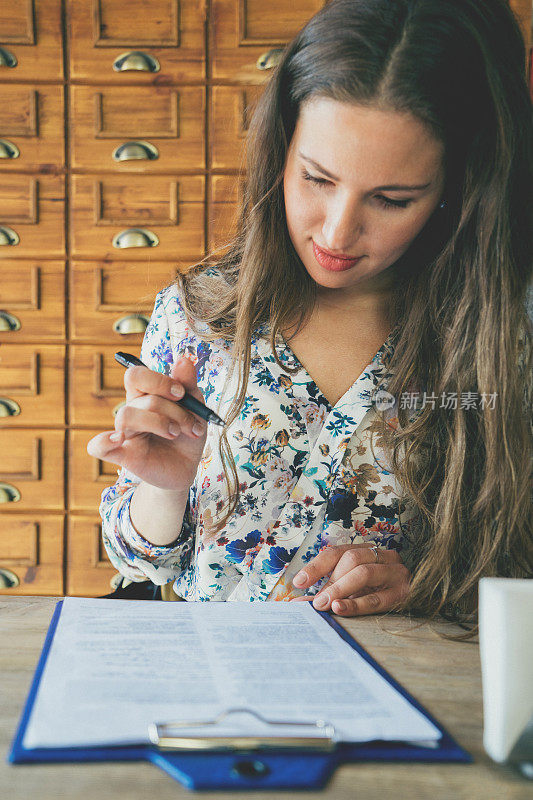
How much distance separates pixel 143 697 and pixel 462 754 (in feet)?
0.62

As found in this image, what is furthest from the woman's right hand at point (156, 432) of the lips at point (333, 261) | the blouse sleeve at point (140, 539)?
the lips at point (333, 261)

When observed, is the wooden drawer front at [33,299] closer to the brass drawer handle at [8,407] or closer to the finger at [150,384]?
the brass drawer handle at [8,407]

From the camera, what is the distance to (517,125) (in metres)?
0.90

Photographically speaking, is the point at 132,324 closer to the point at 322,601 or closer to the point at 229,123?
the point at 229,123

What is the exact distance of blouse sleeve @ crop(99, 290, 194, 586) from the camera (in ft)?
3.09

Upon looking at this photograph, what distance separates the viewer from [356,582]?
75cm

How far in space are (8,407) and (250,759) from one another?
1.81 m

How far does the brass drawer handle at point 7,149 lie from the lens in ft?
6.52

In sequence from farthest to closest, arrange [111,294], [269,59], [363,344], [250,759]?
1. [111,294]
2. [269,59]
3. [363,344]
4. [250,759]

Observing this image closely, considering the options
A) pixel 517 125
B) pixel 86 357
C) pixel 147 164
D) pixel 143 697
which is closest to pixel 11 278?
pixel 86 357

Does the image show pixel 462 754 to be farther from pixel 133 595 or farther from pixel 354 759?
pixel 133 595

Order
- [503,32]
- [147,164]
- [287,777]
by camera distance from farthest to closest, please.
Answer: [147,164] → [503,32] → [287,777]

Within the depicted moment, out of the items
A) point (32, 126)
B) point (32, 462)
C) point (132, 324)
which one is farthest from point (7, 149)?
point (32, 462)

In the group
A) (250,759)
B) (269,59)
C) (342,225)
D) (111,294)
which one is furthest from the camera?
(111,294)
